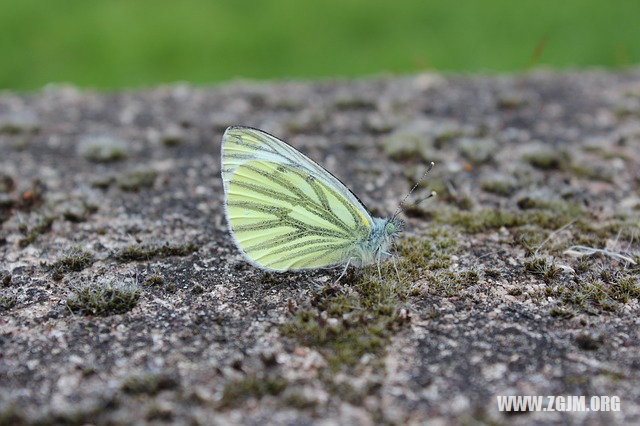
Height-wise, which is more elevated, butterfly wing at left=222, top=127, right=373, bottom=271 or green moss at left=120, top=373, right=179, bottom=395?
butterfly wing at left=222, top=127, right=373, bottom=271

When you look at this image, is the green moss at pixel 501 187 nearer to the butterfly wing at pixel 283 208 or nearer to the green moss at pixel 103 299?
the butterfly wing at pixel 283 208

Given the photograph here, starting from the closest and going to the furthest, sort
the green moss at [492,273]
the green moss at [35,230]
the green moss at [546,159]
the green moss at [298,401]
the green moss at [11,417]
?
the green moss at [11,417], the green moss at [298,401], the green moss at [492,273], the green moss at [35,230], the green moss at [546,159]

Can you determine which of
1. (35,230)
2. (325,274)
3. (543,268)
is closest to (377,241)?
(325,274)

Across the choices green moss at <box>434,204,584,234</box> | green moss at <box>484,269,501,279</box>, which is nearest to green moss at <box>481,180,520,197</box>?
green moss at <box>434,204,584,234</box>

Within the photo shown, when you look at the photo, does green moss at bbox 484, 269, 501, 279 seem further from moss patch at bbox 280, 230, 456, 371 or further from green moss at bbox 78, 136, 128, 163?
green moss at bbox 78, 136, 128, 163

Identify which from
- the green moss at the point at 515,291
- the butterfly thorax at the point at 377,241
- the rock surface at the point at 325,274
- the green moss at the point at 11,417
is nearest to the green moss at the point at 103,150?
the rock surface at the point at 325,274

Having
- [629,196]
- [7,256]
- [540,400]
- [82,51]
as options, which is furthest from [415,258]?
[82,51]
